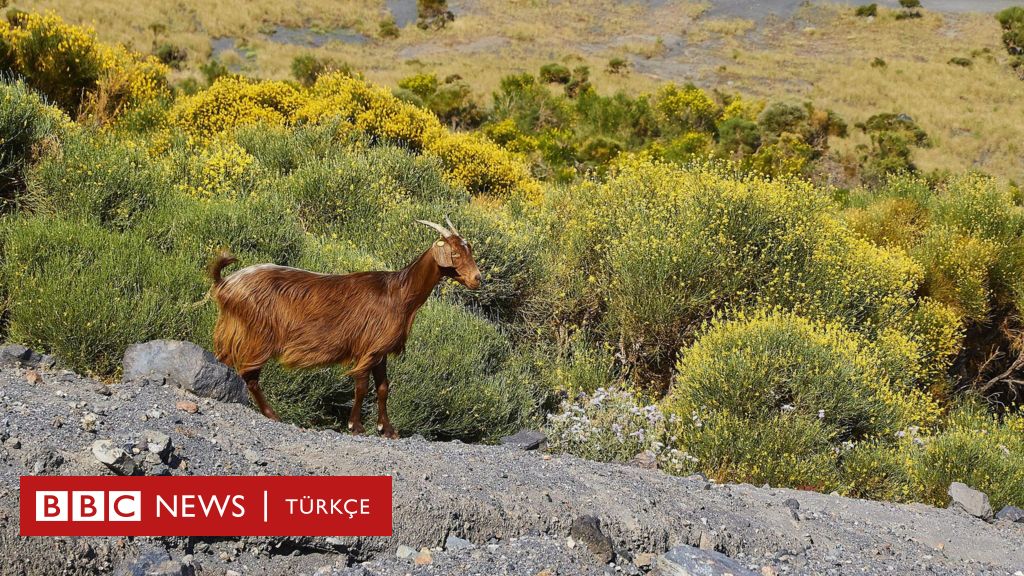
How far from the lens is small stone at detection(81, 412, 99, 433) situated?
456 cm

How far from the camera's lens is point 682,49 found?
2395 inches

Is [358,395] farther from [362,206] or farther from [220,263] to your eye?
[362,206]

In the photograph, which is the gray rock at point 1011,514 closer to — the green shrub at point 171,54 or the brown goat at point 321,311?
the brown goat at point 321,311

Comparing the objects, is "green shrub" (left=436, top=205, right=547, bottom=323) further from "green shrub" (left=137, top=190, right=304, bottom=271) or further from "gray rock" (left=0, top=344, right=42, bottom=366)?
"gray rock" (left=0, top=344, right=42, bottom=366)

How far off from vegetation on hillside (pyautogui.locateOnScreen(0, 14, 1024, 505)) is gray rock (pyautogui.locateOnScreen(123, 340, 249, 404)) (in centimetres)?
122

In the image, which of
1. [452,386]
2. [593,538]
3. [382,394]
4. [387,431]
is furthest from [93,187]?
[593,538]

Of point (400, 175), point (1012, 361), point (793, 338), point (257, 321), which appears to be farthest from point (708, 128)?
point (257, 321)

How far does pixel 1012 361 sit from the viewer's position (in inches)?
577

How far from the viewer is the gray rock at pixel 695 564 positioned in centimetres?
438

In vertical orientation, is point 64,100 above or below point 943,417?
above

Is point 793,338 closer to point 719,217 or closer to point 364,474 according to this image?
point 719,217

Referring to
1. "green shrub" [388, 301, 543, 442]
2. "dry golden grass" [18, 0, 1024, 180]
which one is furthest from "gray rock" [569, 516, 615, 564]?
"dry golden grass" [18, 0, 1024, 180]

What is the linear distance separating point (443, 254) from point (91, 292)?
13.0ft

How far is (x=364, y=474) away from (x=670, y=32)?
6657 cm
